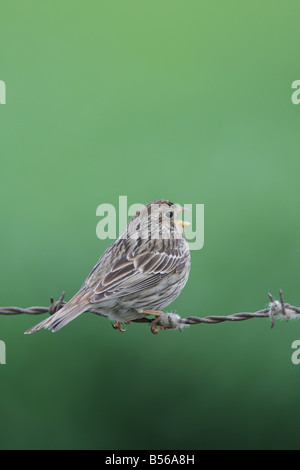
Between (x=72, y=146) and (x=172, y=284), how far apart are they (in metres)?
2.95

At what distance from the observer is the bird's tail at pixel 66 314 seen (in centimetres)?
556

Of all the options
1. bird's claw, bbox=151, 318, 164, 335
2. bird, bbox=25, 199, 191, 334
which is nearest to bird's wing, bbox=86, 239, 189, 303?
bird, bbox=25, 199, 191, 334

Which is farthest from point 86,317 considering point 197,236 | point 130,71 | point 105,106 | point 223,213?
point 130,71

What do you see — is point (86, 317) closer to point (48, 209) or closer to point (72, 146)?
point (48, 209)

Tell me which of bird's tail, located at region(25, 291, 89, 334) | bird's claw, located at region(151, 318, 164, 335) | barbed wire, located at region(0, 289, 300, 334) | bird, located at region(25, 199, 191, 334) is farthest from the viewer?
bird's claw, located at region(151, 318, 164, 335)

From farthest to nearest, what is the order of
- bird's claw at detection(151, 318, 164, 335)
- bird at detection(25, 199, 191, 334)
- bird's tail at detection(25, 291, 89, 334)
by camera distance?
1. bird's claw at detection(151, 318, 164, 335)
2. bird at detection(25, 199, 191, 334)
3. bird's tail at detection(25, 291, 89, 334)

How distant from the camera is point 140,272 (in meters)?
6.35

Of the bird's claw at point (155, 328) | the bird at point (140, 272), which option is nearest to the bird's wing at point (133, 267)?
the bird at point (140, 272)

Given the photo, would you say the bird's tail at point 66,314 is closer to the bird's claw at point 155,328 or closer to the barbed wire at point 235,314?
the barbed wire at point 235,314

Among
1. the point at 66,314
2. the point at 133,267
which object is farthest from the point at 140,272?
the point at 66,314

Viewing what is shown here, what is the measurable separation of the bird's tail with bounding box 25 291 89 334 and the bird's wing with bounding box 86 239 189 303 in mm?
75

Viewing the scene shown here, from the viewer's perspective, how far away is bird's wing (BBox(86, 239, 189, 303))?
20.1 feet

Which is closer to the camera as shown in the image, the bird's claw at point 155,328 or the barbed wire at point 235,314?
the barbed wire at point 235,314

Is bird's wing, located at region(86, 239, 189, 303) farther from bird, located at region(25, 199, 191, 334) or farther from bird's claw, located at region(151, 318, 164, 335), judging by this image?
bird's claw, located at region(151, 318, 164, 335)
